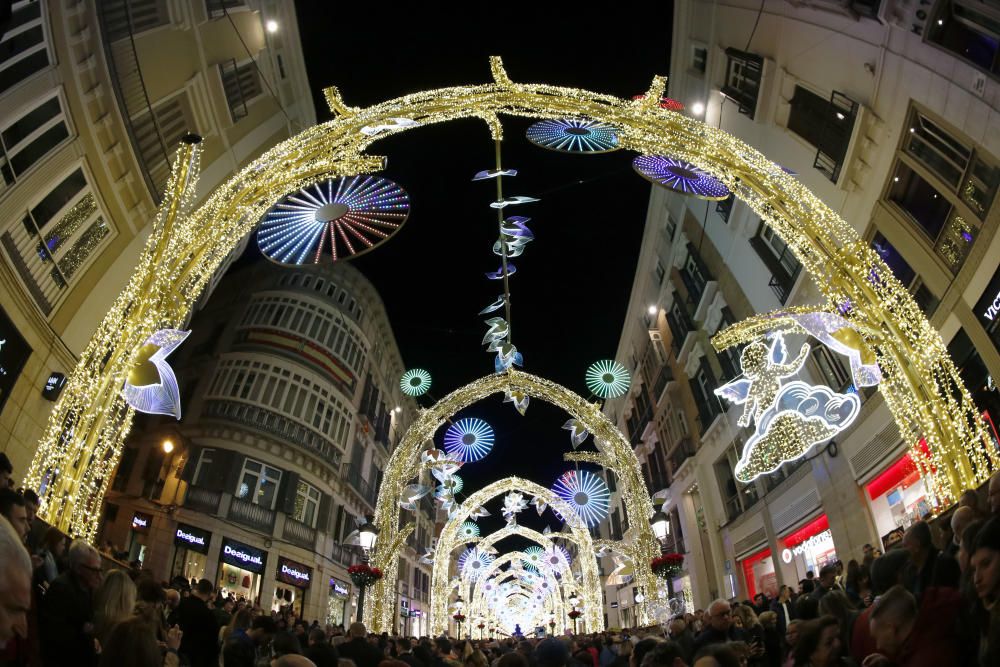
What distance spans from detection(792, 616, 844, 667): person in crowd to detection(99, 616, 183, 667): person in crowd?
13.3 ft

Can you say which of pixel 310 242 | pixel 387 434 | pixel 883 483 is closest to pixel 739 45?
pixel 883 483

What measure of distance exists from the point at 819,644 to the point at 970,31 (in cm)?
1066

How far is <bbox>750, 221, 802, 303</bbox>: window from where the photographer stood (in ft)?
54.0

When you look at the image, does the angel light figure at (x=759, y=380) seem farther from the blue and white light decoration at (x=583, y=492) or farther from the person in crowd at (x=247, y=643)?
the blue and white light decoration at (x=583, y=492)

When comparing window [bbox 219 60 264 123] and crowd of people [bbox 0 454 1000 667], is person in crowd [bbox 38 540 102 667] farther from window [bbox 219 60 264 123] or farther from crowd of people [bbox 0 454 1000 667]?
window [bbox 219 60 264 123]

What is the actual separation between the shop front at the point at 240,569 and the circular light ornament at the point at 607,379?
52.8 feet

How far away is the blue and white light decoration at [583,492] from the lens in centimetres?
2862

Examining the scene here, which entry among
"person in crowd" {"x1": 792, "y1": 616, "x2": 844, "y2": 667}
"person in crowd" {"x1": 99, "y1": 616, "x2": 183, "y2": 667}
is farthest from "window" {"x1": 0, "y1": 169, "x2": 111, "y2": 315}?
"person in crowd" {"x1": 792, "y1": 616, "x2": 844, "y2": 667}

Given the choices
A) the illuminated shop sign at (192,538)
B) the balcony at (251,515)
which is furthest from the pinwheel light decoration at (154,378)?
the balcony at (251,515)

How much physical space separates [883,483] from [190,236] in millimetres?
15803

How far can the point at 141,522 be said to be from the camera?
65.8 ft

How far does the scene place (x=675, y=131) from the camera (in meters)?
7.42

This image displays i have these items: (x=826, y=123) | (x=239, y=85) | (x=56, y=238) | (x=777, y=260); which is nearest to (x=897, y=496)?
(x=777, y=260)

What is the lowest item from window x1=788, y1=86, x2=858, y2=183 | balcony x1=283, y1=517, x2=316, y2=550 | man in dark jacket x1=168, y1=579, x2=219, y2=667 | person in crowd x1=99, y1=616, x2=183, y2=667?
person in crowd x1=99, y1=616, x2=183, y2=667
